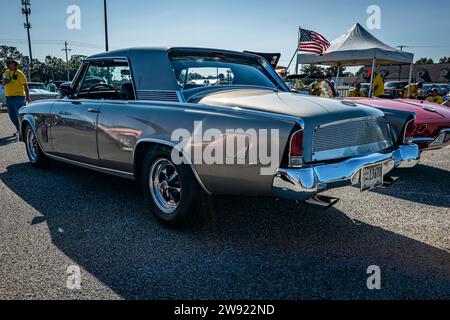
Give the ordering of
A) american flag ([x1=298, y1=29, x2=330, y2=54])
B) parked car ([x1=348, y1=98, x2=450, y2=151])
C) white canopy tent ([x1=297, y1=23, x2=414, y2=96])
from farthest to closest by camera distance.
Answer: american flag ([x1=298, y1=29, x2=330, y2=54])
white canopy tent ([x1=297, y1=23, x2=414, y2=96])
parked car ([x1=348, y1=98, x2=450, y2=151])

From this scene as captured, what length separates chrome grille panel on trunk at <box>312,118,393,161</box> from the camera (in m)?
2.60

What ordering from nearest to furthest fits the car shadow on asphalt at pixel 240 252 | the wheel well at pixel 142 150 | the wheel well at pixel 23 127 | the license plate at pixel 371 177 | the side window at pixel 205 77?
1. the car shadow on asphalt at pixel 240 252
2. the license plate at pixel 371 177
3. the wheel well at pixel 142 150
4. the side window at pixel 205 77
5. the wheel well at pixel 23 127

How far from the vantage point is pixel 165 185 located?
3.22 meters

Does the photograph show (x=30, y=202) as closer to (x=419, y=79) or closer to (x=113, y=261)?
(x=113, y=261)

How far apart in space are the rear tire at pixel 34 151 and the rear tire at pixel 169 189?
2688 millimetres

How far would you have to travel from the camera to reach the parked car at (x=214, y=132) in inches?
98.5

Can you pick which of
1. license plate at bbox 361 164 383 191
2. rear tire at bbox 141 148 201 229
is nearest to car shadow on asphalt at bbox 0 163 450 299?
rear tire at bbox 141 148 201 229

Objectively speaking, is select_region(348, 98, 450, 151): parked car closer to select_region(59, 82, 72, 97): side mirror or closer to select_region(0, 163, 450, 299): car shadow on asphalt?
select_region(0, 163, 450, 299): car shadow on asphalt

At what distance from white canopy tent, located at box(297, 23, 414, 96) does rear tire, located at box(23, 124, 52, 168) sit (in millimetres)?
9339

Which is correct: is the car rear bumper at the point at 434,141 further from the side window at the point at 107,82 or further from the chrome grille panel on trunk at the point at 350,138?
the side window at the point at 107,82

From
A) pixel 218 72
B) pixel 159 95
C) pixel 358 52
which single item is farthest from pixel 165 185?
pixel 358 52

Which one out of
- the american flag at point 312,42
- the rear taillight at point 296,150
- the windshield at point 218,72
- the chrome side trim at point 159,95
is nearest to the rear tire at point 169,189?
the chrome side trim at point 159,95
